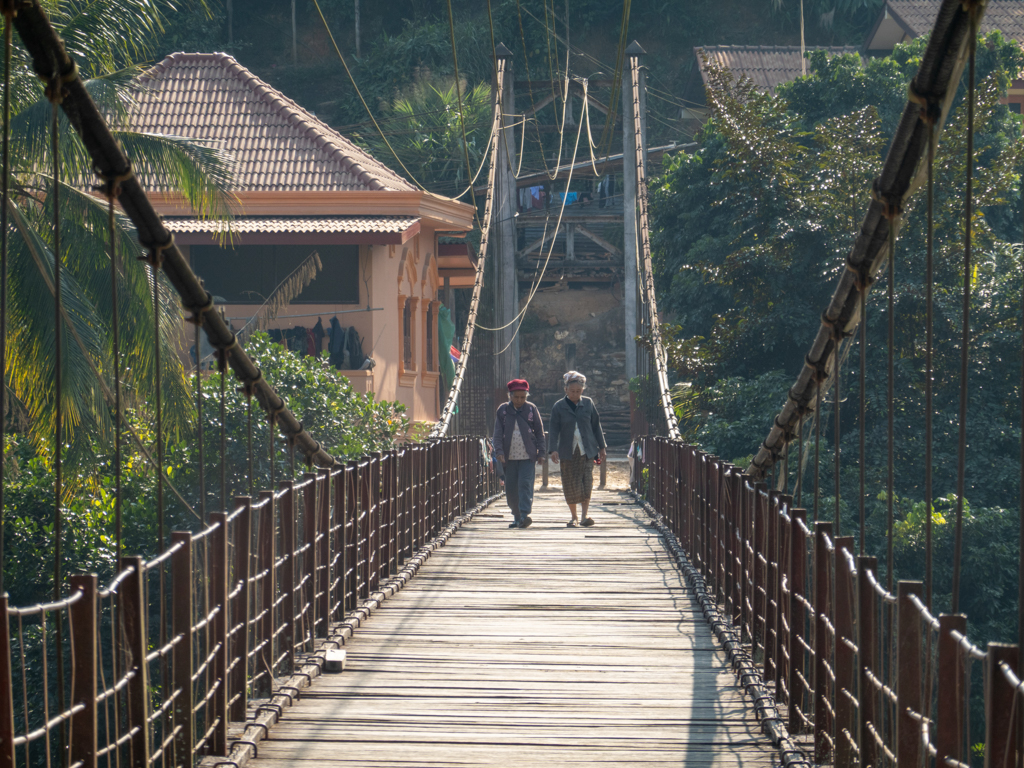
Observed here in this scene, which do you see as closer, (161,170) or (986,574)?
(161,170)

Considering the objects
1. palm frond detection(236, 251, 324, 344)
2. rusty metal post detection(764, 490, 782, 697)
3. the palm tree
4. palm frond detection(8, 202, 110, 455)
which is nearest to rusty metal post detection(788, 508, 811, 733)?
rusty metal post detection(764, 490, 782, 697)

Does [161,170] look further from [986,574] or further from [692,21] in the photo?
[692,21]

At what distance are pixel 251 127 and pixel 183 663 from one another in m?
12.6

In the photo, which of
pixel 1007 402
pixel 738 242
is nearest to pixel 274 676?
pixel 1007 402

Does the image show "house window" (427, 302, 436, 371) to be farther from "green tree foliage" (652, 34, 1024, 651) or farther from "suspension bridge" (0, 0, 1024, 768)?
"suspension bridge" (0, 0, 1024, 768)

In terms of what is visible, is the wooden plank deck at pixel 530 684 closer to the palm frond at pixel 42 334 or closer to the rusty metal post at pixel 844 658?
the rusty metal post at pixel 844 658

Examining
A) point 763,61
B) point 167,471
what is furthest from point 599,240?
point 167,471

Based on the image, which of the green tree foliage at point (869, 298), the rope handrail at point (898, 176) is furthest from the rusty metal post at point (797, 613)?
the green tree foliage at point (869, 298)

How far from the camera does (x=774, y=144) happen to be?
14.3m

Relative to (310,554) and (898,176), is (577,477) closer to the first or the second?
(310,554)

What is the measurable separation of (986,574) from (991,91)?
5.92m

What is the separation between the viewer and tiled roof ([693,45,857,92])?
2388 cm

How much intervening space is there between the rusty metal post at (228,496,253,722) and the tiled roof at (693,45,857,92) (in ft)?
70.2

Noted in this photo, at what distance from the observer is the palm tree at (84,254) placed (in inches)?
281
